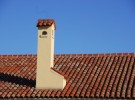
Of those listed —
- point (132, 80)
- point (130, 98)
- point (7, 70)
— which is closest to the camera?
point (130, 98)

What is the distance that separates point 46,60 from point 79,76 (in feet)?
5.48

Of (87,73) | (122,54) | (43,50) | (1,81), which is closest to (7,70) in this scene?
(1,81)

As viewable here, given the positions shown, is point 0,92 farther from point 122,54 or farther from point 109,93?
point 122,54

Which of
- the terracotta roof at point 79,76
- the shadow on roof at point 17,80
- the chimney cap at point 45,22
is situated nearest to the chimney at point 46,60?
the chimney cap at point 45,22

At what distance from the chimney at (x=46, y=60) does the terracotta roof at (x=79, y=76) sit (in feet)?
0.96

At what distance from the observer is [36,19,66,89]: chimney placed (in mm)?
16844

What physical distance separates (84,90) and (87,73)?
1962 millimetres

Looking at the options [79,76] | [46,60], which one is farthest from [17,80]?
[79,76]

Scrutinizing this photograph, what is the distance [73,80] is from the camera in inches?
681

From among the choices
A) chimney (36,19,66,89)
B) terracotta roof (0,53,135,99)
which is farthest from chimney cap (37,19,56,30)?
terracotta roof (0,53,135,99)

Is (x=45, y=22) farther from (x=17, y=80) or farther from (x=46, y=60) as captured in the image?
(x=17, y=80)

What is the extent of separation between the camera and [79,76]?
1764 cm

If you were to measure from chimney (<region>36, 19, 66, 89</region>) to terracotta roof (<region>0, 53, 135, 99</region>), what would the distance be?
292mm

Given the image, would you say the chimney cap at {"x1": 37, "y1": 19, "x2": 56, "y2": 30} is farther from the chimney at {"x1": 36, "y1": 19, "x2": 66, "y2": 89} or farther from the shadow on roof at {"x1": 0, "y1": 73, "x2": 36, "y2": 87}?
the shadow on roof at {"x1": 0, "y1": 73, "x2": 36, "y2": 87}
